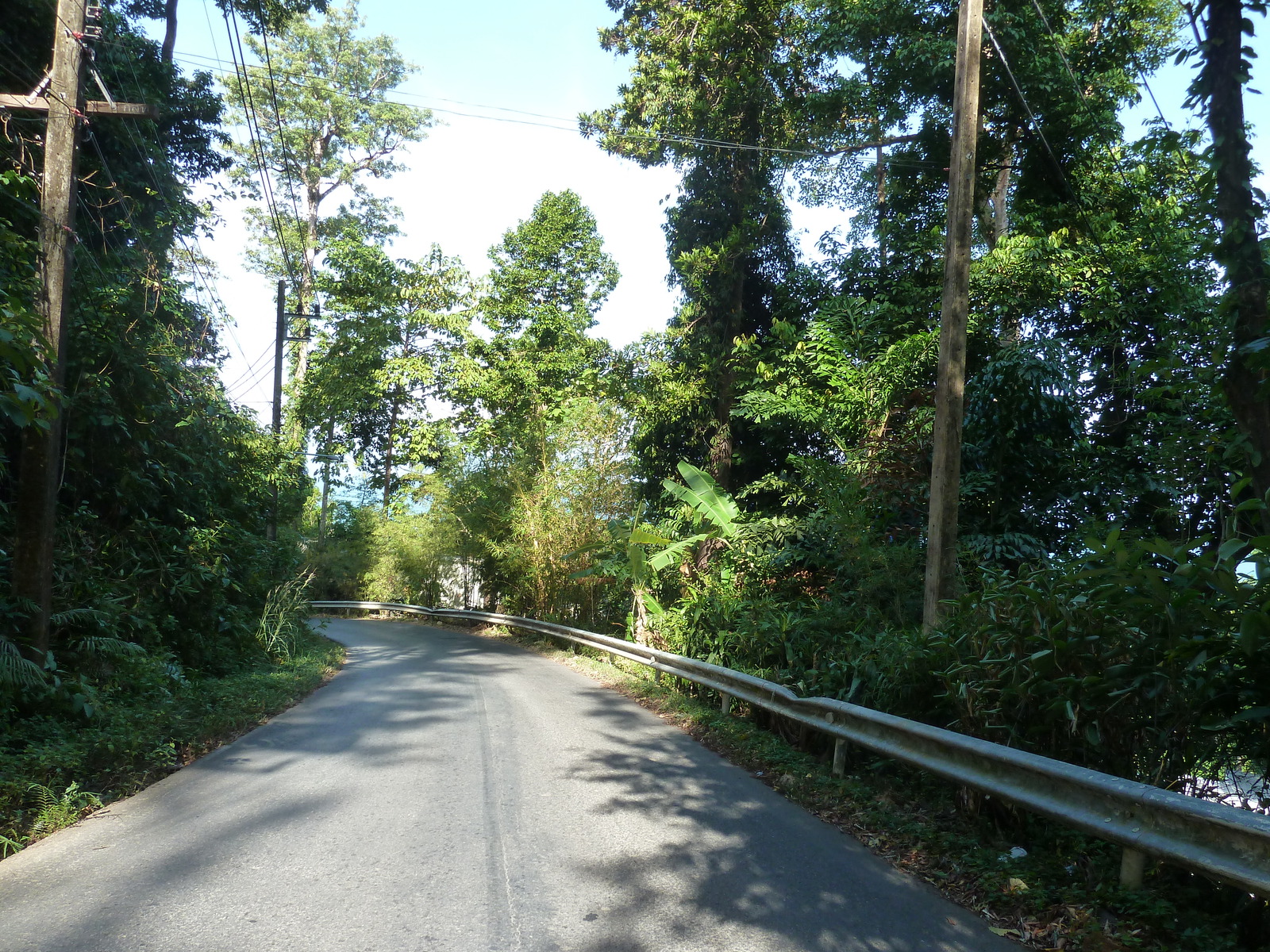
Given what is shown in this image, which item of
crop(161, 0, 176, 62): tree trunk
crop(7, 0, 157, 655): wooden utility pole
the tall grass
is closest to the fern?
crop(7, 0, 157, 655): wooden utility pole

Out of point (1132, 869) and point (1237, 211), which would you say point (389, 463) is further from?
point (1132, 869)

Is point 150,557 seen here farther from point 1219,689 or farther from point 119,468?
point 1219,689

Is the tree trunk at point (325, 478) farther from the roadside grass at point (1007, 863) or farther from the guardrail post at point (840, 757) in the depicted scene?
the guardrail post at point (840, 757)

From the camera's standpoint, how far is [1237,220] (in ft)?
18.8

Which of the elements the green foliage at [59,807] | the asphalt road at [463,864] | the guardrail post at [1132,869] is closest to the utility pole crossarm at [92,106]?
the green foliage at [59,807]

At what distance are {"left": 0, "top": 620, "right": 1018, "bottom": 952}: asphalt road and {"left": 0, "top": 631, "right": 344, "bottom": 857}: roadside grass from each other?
0.23 meters

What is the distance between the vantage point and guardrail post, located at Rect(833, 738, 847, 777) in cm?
712

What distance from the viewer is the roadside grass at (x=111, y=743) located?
5.74 meters

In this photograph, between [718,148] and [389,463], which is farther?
[389,463]

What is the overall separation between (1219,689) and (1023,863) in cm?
145

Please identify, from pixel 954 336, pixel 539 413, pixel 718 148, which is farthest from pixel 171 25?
pixel 954 336

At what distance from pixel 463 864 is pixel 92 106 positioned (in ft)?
27.0

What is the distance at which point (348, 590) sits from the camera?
38.0m

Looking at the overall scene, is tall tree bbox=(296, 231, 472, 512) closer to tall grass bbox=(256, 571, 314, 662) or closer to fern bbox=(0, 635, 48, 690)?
tall grass bbox=(256, 571, 314, 662)
